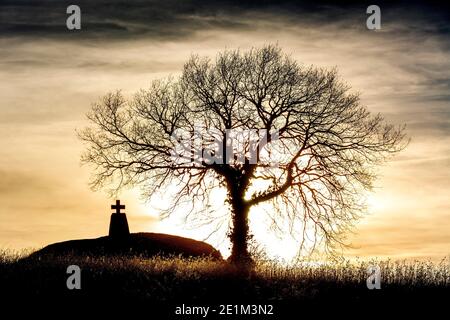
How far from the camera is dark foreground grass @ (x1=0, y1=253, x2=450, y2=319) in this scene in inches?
762

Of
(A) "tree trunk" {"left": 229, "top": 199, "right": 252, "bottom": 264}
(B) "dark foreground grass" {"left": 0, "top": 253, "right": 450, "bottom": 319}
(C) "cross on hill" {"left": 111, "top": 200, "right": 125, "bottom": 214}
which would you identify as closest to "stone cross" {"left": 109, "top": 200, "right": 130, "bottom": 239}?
(C) "cross on hill" {"left": 111, "top": 200, "right": 125, "bottom": 214}

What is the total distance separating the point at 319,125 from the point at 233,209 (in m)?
5.16

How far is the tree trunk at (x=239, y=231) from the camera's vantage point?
3025 cm

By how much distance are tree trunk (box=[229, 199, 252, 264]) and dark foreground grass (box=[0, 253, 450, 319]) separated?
20.6 feet

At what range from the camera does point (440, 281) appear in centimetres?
2269

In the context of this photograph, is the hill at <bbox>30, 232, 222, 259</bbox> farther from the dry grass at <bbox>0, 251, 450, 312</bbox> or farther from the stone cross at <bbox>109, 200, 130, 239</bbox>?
the dry grass at <bbox>0, 251, 450, 312</bbox>

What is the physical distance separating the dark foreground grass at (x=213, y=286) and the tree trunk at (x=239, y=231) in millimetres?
6275

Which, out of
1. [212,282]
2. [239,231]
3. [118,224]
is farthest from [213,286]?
[118,224]

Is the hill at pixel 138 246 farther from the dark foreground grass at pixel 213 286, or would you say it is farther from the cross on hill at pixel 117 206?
the dark foreground grass at pixel 213 286

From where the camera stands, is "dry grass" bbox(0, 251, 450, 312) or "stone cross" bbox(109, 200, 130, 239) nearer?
"dry grass" bbox(0, 251, 450, 312)

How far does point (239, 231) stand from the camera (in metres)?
30.8

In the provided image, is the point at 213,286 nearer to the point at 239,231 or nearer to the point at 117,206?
the point at 239,231
